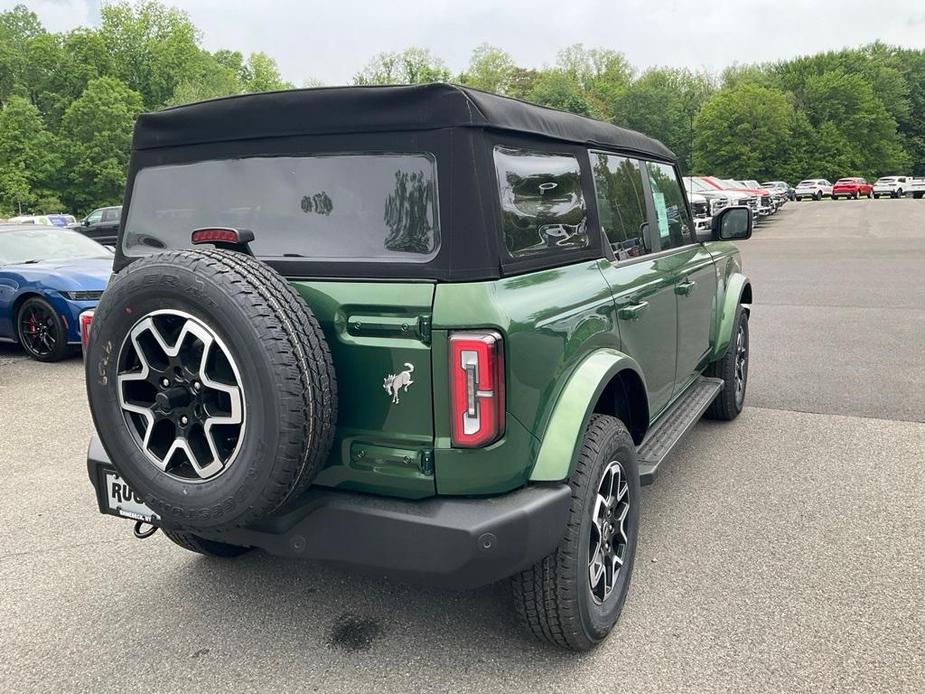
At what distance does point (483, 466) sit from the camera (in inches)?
88.7

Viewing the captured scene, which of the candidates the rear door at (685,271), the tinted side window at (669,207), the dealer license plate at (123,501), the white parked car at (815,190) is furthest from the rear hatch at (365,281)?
the white parked car at (815,190)

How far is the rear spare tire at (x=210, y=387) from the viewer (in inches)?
82.0

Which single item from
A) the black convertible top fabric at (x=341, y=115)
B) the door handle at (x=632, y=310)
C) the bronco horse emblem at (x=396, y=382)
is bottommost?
A: the bronco horse emblem at (x=396, y=382)

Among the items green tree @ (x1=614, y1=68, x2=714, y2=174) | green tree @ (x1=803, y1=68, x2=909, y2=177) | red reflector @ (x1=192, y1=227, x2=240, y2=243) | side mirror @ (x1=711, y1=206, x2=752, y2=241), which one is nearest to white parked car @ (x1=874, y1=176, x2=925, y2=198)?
green tree @ (x1=803, y1=68, x2=909, y2=177)

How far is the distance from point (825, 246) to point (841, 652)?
19.4m

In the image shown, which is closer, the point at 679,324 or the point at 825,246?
the point at 679,324

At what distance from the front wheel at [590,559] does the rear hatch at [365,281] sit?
0.53 meters

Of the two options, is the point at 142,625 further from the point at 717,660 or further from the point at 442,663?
the point at 717,660

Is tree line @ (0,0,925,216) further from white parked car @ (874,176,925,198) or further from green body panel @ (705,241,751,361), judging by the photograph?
green body panel @ (705,241,751,361)

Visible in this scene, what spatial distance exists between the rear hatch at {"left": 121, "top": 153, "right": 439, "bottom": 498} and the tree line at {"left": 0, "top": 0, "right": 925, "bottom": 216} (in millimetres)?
51463

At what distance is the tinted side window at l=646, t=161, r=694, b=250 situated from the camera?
403cm

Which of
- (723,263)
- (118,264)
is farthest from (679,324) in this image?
(118,264)

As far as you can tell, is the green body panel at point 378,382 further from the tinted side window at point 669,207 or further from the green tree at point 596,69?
the green tree at point 596,69

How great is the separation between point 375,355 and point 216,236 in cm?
68
